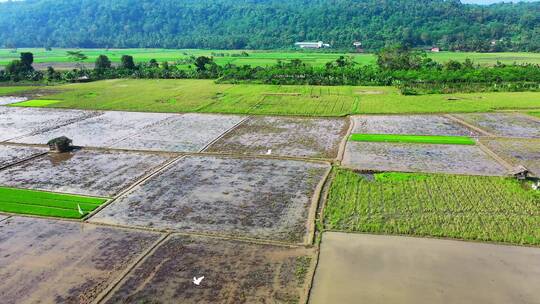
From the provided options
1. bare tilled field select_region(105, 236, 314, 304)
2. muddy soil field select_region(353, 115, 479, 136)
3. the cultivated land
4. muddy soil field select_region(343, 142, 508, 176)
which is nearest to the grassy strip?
muddy soil field select_region(343, 142, 508, 176)

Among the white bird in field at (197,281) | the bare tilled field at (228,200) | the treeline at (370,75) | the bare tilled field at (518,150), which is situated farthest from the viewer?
the treeline at (370,75)

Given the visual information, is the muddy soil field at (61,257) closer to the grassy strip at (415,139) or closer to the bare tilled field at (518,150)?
the grassy strip at (415,139)

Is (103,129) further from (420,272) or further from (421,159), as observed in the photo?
(420,272)

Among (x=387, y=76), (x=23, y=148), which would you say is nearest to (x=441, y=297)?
(x=23, y=148)

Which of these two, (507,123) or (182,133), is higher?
(182,133)

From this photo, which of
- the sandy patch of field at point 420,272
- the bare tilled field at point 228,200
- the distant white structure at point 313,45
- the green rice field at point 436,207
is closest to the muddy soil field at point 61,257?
the bare tilled field at point 228,200

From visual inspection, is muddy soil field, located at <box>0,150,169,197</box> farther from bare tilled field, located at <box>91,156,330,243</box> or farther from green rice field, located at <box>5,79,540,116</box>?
green rice field, located at <box>5,79,540,116</box>

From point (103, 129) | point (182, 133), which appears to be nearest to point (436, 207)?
point (182, 133)
